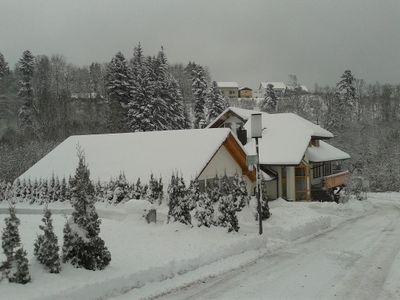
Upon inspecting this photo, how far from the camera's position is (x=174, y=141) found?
2555 centimetres

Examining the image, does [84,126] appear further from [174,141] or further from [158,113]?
[174,141]

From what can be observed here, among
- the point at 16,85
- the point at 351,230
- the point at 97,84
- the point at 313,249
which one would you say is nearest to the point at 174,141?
the point at 351,230

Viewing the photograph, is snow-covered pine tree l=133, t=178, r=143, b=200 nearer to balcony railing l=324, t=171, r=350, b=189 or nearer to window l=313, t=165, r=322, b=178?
balcony railing l=324, t=171, r=350, b=189

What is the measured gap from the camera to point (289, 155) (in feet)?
107

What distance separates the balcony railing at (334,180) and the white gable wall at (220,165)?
12851mm

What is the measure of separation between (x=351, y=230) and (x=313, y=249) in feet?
19.4

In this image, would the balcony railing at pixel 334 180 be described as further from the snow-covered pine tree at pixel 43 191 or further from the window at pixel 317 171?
the snow-covered pine tree at pixel 43 191

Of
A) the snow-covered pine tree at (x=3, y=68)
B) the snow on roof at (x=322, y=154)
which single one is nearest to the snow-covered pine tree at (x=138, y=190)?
the snow on roof at (x=322, y=154)

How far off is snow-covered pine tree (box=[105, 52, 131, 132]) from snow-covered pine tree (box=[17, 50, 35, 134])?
37.0ft

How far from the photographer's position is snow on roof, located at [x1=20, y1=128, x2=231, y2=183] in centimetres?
A: 2273

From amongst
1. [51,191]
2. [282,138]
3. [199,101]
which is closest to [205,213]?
[51,191]

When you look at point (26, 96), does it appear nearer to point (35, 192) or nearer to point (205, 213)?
point (35, 192)

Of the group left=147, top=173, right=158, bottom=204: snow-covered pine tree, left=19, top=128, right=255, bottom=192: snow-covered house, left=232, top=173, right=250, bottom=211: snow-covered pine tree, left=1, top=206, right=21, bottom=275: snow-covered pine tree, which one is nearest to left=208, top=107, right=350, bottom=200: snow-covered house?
left=19, top=128, right=255, bottom=192: snow-covered house

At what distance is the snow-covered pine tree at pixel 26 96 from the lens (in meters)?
60.7
